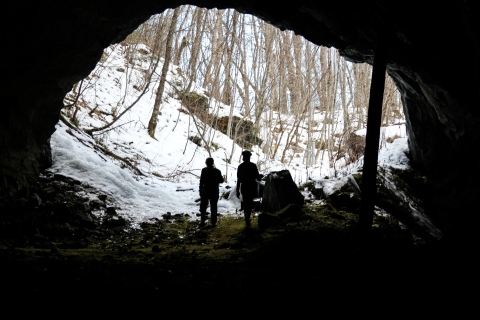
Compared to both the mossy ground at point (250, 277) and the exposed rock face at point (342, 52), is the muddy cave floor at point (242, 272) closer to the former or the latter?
the mossy ground at point (250, 277)

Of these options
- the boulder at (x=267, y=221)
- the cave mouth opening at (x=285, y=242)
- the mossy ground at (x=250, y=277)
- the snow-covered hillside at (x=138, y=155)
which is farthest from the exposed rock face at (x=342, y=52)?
the boulder at (x=267, y=221)

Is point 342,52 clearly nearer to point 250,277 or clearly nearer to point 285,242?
point 285,242

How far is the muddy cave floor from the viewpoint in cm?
307

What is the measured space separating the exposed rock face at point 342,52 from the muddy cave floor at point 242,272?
6.03 ft

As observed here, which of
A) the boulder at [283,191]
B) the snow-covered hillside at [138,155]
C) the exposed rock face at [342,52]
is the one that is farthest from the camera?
the snow-covered hillside at [138,155]

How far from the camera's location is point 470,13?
398cm

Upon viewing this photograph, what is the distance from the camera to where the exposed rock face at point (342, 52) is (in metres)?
4.79

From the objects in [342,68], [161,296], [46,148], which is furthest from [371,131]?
[342,68]

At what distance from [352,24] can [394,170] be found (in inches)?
187

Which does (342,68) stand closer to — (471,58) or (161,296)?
(471,58)

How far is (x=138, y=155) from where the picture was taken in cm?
1619

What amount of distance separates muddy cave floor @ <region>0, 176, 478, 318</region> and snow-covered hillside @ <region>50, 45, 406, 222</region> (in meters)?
2.81

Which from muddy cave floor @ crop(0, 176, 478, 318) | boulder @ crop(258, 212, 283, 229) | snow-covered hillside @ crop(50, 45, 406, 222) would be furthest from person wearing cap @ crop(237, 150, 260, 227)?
snow-covered hillside @ crop(50, 45, 406, 222)

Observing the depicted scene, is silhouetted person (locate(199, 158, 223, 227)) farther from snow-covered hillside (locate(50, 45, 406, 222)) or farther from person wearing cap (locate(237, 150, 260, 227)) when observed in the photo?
snow-covered hillside (locate(50, 45, 406, 222))
